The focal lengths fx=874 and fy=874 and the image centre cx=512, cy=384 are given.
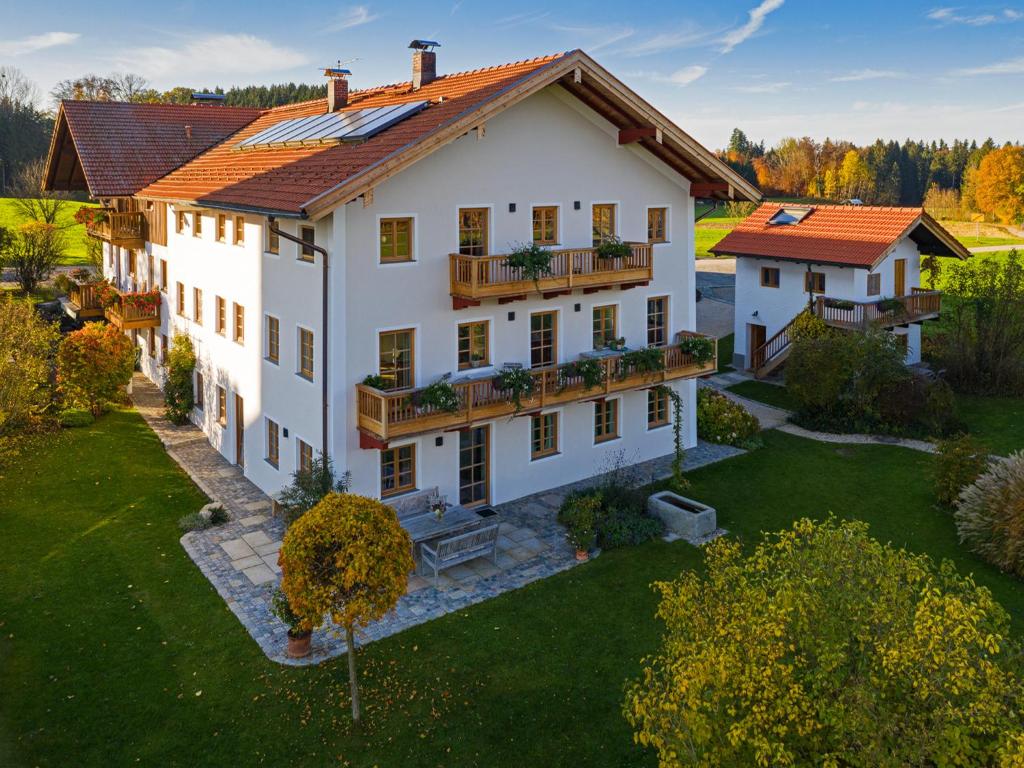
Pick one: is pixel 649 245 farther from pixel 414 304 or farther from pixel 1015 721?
pixel 1015 721

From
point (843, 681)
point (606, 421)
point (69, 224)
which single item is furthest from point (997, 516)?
point (69, 224)

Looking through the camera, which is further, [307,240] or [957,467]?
[957,467]

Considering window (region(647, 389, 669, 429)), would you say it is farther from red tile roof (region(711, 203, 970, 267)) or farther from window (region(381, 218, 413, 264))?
red tile roof (region(711, 203, 970, 267))

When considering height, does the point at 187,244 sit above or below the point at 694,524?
above

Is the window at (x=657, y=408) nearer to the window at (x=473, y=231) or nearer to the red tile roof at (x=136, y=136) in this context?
the window at (x=473, y=231)

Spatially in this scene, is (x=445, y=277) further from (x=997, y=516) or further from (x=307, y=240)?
(x=997, y=516)

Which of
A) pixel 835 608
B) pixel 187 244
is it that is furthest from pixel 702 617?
pixel 187 244

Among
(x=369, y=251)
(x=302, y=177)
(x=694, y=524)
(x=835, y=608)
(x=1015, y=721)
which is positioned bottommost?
(x=694, y=524)

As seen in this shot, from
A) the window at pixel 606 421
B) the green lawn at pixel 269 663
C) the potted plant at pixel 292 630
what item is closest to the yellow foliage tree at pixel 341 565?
the green lawn at pixel 269 663
